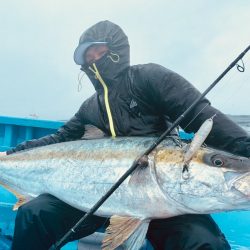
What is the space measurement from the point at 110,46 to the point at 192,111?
49.1 inches

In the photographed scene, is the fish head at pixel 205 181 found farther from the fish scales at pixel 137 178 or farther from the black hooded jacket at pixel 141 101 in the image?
the black hooded jacket at pixel 141 101

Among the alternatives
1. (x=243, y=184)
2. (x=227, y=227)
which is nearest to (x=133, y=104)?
(x=243, y=184)

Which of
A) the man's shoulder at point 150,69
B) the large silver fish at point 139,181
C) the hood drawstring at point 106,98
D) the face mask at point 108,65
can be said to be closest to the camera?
the large silver fish at point 139,181

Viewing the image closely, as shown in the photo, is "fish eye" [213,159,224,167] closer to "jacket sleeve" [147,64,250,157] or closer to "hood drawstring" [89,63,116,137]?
"jacket sleeve" [147,64,250,157]

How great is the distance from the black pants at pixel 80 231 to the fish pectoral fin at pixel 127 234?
206 millimetres

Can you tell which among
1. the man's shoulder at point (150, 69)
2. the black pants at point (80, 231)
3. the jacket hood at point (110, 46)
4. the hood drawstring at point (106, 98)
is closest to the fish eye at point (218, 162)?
the black pants at point (80, 231)

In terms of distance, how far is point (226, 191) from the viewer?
2.45 meters

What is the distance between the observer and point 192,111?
3031 mm

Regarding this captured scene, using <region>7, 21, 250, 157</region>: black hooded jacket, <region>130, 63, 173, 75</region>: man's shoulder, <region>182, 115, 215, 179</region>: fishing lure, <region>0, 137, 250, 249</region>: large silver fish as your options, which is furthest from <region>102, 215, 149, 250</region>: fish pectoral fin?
<region>130, 63, 173, 75</region>: man's shoulder

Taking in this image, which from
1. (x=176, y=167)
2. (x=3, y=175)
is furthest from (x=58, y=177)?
(x=176, y=167)

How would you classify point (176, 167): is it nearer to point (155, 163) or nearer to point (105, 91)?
point (155, 163)

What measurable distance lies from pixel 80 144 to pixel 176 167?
123 centimetres

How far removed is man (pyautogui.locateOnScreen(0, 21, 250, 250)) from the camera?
8.93 ft

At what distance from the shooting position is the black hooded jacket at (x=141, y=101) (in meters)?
2.94
